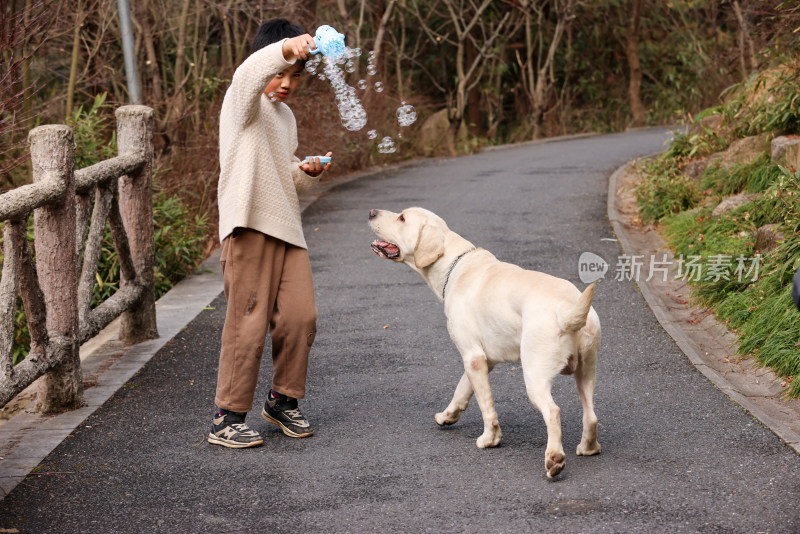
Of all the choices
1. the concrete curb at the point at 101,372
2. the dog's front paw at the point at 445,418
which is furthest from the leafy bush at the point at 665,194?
the dog's front paw at the point at 445,418

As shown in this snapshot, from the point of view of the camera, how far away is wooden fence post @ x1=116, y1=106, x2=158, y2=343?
23.5ft

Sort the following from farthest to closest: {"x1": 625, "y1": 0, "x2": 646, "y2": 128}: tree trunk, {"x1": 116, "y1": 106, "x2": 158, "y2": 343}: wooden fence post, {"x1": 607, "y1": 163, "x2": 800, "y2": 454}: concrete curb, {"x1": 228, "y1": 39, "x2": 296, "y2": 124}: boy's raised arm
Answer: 1. {"x1": 625, "y1": 0, "x2": 646, "y2": 128}: tree trunk
2. {"x1": 116, "y1": 106, "x2": 158, "y2": 343}: wooden fence post
3. {"x1": 607, "y1": 163, "x2": 800, "y2": 454}: concrete curb
4. {"x1": 228, "y1": 39, "x2": 296, "y2": 124}: boy's raised arm

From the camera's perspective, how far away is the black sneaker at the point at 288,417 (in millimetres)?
5188

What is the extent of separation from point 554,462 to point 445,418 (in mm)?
1036

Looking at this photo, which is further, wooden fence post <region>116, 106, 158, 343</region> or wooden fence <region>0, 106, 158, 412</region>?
wooden fence post <region>116, 106, 158, 343</region>

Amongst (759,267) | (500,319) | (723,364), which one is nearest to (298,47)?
(500,319)

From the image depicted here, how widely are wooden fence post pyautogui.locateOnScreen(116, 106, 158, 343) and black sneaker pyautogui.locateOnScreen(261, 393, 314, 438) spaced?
2.31 m

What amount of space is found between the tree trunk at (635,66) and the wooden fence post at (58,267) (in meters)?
25.4

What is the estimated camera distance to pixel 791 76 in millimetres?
10594

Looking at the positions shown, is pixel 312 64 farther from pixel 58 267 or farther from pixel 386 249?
pixel 58 267

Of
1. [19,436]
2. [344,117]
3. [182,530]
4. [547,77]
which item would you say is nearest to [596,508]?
[182,530]

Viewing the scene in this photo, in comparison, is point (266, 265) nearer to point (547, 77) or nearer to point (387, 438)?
point (387, 438)

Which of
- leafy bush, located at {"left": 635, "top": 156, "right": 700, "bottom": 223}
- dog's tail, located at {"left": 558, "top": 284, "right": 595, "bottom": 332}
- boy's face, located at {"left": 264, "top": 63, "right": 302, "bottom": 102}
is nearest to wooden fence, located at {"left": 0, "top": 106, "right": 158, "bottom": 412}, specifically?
boy's face, located at {"left": 264, "top": 63, "right": 302, "bottom": 102}

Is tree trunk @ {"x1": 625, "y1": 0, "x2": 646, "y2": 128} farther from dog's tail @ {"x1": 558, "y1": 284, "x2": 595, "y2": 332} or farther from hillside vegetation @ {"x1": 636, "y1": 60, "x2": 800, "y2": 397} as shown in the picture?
dog's tail @ {"x1": 558, "y1": 284, "x2": 595, "y2": 332}
